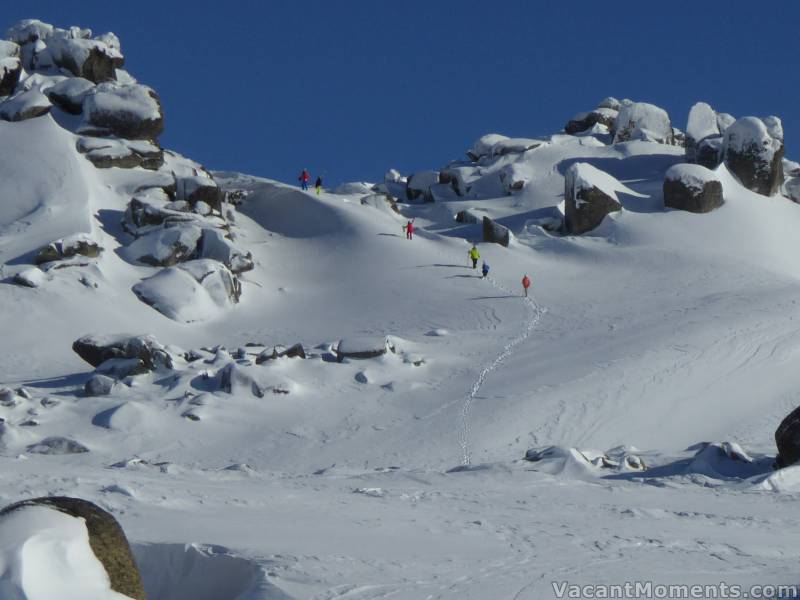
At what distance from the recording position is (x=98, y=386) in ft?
90.2

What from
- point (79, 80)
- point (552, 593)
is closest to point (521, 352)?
point (552, 593)

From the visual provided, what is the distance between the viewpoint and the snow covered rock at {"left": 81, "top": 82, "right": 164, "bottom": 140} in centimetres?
4675

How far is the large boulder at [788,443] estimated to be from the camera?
1912 centimetres

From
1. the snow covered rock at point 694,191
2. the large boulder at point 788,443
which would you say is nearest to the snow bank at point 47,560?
the large boulder at point 788,443

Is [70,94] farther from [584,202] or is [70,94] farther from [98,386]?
[98,386]

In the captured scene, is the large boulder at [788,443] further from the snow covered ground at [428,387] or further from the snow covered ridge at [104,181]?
the snow covered ridge at [104,181]

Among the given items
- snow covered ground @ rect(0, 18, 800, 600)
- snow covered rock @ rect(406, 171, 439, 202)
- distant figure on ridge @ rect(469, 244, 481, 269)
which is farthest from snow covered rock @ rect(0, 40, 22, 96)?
distant figure on ridge @ rect(469, 244, 481, 269)

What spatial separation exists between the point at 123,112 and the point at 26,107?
3.74 meters

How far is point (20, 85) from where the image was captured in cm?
4978

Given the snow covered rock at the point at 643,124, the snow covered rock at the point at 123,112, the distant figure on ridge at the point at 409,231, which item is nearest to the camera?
the distant figure on ridge at the point at 409,231

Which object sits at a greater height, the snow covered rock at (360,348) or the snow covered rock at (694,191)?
the snow covered rock at (694,191)

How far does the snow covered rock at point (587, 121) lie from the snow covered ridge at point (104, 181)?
78.1 feet

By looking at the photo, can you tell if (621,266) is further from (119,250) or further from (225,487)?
(225,487)

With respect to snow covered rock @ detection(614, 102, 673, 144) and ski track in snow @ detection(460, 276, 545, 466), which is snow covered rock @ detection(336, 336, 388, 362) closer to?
ski track in snow @ detection(460, 276, 545, 466)
